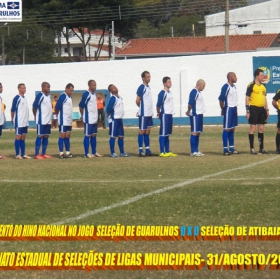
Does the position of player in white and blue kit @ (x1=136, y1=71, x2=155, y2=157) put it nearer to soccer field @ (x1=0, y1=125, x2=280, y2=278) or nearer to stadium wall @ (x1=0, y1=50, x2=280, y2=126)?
soccer field @ (x1=0, y1=125, x2=280, y2=278)

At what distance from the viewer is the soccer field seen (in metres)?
9.24

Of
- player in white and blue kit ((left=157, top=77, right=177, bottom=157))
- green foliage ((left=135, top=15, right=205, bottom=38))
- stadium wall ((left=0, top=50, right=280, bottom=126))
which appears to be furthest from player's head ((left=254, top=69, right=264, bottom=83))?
green foliage ((left=135, top=15, right=205, bottom=38))

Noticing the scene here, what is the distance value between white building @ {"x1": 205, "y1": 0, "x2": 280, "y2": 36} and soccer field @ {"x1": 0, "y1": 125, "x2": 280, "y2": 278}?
60.0 metres

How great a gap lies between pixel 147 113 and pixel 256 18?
5982 centimetres

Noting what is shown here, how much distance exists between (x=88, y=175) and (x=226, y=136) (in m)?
5.09

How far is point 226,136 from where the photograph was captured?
1964cm

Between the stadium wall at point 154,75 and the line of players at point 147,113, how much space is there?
738 inches

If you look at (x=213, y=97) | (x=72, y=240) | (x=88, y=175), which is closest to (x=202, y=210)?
(x=72, y=240)

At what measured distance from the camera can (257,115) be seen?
19281mm

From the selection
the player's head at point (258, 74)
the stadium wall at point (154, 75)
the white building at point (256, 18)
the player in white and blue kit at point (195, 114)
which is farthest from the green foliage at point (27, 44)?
the player's head at point (258, 74)

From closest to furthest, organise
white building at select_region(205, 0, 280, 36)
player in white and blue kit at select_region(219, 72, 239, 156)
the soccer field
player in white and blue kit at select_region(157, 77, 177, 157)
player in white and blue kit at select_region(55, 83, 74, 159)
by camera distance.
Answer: the soccer field → player in white and blue kit at select_region(219, 72, 239, 156) → player in white and blue kit at select_region(157, 77, 177, 157) → player in white and blue kit at select_region(55, 83, 74, 159) → white building at select_region(205, 0, 280, 36)

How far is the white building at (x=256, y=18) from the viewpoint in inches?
3031

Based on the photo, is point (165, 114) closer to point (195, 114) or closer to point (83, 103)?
point (195, 114)

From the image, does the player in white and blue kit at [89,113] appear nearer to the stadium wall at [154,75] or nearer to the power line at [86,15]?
the stadium wall at [154,75]
